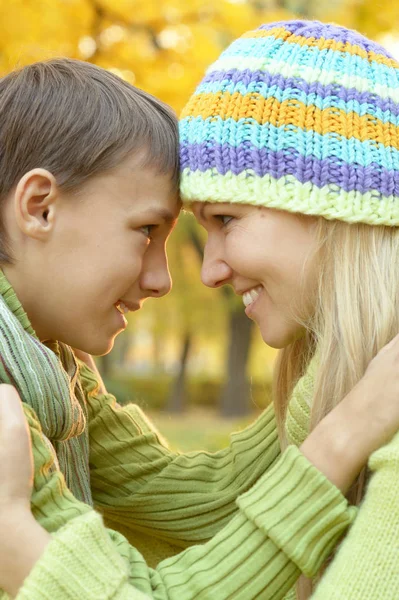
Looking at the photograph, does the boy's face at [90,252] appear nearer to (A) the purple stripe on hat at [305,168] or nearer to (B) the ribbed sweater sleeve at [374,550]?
(A) the purple stripe on hat at [305,168]

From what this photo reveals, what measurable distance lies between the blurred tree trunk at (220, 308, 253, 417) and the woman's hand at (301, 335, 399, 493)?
490 inches

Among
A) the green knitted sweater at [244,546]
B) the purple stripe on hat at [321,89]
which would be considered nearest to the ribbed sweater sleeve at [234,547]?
the green knitted sweater at [244,546]

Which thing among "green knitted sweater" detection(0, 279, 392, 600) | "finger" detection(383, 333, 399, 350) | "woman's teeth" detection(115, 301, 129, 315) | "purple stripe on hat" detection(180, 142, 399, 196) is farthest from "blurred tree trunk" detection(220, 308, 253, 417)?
"green knitted sweater" detection(0, 279, 392, 600)

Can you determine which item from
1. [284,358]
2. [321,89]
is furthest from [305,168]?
[284,358]

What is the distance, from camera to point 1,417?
63.5 inches

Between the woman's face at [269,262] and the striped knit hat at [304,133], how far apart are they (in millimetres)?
58

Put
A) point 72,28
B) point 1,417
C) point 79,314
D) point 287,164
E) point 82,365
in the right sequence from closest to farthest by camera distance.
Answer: point 1,417 < point 287,164 < point 79,314 < point 82,365 < point 72,28

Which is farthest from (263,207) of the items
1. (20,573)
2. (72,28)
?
(72,28)

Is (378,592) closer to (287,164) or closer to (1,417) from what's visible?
(1,417)

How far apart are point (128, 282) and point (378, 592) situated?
3.04 ft

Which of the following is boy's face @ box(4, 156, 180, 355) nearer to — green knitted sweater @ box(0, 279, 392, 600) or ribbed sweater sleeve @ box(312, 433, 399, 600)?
green knitted sweater @ box(0, 279, 392, 600)

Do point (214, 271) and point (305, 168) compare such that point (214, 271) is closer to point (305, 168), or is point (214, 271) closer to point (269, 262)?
point (269, 262)

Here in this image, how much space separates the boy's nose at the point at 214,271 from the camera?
6.80 ft

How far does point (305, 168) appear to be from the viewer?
6.21 feet
